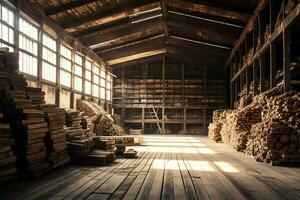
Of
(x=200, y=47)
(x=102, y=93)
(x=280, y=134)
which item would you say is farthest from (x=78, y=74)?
(x=280, y=134)

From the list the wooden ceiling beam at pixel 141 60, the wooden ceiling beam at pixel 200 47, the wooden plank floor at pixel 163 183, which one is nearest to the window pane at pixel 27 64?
the wooden plank floor at pixel 163 183

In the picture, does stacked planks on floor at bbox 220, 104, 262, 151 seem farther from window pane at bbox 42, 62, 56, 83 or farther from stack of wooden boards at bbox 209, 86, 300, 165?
window pane at bbox 42, 62, 56, 83

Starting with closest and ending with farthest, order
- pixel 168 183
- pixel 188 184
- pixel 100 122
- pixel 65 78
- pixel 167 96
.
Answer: pixel 188 184 → pixel 168 183 → pixel 65 78 → pixel 100 122 → pixel 167 96

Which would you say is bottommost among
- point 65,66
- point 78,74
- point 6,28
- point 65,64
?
point 78,74

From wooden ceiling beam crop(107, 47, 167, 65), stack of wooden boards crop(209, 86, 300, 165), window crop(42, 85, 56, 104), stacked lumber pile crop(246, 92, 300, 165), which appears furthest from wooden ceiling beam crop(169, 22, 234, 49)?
stacked lumber pile crop(246, 92, 300, 165)

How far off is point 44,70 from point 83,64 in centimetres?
712

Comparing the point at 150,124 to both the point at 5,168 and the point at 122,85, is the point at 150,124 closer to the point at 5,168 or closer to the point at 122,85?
the point at 122,85

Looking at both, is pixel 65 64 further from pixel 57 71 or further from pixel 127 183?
pixel 127 183

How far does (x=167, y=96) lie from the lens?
114ft

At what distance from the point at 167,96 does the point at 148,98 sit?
184cm

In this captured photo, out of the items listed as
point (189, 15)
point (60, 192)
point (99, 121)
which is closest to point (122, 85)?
point (99, 121)

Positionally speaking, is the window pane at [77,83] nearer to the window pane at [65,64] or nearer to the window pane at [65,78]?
the window pane at [65,78]

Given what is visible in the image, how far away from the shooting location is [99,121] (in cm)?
2273

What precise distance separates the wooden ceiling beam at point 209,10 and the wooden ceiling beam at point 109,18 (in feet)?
3.87
